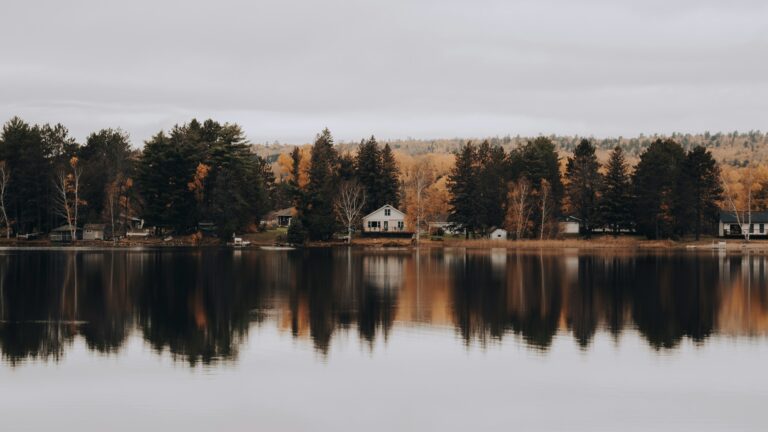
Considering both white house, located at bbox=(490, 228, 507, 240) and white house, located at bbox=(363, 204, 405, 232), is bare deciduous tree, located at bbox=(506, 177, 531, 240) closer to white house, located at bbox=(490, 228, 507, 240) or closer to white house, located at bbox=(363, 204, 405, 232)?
white house, located at bbox=(490, 228, 507, 240)

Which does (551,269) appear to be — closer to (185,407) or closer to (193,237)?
(185,407)

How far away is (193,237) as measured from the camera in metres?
110

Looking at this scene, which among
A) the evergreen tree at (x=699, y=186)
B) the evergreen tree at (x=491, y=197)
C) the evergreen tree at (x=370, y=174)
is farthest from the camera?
the evergreen tree at (x=370, y=174)

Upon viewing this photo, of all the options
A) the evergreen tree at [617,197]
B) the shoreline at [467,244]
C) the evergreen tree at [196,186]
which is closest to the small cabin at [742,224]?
the shoreline at [467,244]

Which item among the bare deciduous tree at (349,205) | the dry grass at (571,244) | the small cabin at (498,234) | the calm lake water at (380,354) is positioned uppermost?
the bare deciduous tree at (349,205)

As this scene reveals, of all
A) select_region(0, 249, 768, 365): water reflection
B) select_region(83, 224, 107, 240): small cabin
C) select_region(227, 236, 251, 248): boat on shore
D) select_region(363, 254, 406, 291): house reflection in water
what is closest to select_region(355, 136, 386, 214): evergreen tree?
select_region(227, 236, 251, 248): boat on shore

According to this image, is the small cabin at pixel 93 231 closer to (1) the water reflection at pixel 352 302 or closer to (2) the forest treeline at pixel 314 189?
(2) the forest treeline at pixel 314 189

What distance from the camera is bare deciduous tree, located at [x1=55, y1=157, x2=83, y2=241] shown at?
108781 millimetres

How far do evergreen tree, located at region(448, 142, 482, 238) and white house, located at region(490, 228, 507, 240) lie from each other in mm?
2196

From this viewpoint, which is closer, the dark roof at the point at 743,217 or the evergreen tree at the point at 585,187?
the evergreen tree at the point at 585,187

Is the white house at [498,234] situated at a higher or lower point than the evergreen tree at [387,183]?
lower

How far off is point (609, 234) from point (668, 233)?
810 centimetres

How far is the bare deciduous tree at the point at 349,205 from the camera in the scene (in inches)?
4280

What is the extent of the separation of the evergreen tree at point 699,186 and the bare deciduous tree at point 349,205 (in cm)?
3851
